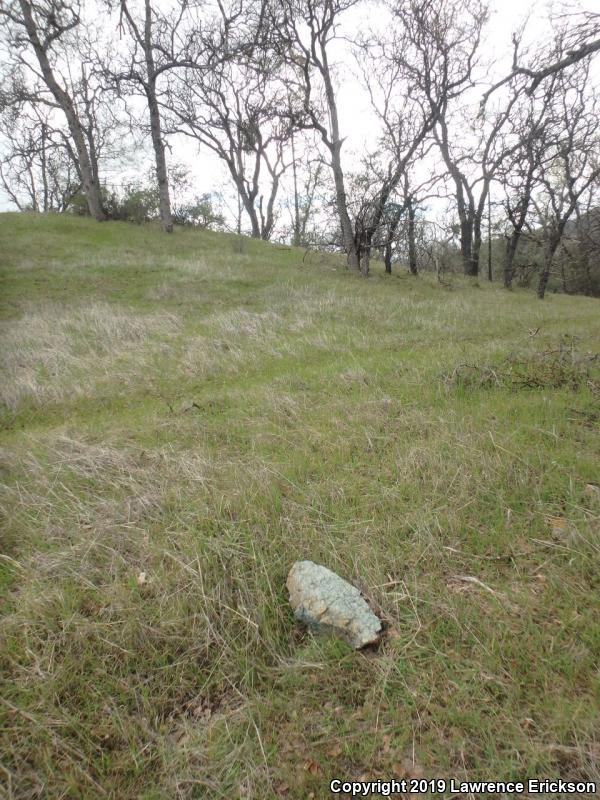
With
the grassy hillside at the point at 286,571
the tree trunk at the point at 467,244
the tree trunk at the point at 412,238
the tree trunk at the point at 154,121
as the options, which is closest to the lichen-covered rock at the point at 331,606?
the grassy hillside at the point at 286,571

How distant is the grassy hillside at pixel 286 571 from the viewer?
1364 mm

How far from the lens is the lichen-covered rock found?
67.9 inches

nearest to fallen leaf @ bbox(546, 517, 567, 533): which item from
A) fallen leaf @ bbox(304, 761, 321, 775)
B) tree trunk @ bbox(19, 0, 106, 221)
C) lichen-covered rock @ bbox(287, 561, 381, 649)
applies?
lichen-covered rock @ bbox(287, 561, 381, 649)

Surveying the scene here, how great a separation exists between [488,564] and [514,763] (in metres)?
0.90

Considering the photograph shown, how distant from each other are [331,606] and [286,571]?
0.38 meters

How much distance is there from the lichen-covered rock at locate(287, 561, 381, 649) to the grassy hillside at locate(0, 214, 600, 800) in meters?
0.07

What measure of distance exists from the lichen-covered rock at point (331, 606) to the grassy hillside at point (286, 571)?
0.23 ft

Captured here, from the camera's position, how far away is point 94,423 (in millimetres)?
4176

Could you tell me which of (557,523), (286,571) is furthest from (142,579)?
(557,523)

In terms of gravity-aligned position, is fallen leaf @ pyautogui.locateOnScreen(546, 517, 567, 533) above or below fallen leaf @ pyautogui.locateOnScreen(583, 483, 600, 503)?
below

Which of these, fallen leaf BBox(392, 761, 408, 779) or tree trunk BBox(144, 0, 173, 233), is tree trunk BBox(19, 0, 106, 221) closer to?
tree trunk BBox(144, 0, 173, 233)

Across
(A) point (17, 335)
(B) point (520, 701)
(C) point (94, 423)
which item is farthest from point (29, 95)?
(B) point (520, 701)

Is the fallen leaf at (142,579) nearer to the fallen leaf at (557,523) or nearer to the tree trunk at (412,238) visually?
the fallen leaf at (557,523)

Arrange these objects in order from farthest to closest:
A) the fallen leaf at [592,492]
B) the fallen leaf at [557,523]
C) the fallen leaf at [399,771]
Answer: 1. the fallen leaf at [592,492]
2. the fallen leaf at [557,523]
3. the fallen leaf at [399,771]
